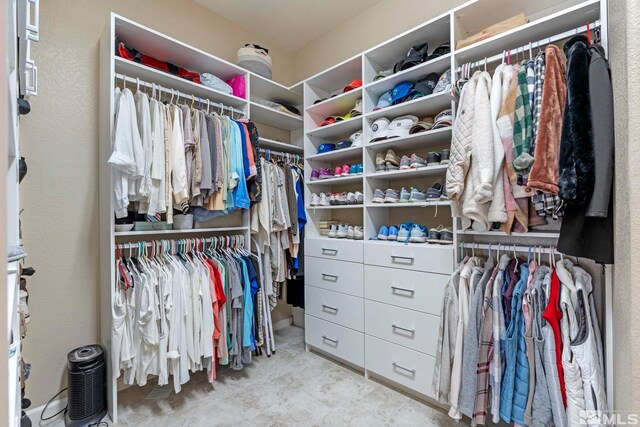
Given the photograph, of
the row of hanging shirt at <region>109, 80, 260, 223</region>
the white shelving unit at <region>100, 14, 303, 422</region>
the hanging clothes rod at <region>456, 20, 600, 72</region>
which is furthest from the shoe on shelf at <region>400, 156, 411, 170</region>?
the white shelving unit at <region>100, 14, 303, 422</region>

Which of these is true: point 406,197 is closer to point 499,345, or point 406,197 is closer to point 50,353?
point 499,345

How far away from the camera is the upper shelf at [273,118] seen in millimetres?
2424

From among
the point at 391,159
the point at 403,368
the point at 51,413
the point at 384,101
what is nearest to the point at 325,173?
the point at 391,159

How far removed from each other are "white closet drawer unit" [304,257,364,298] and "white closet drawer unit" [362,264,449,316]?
0.08 m

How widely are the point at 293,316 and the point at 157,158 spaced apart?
6.87 feet

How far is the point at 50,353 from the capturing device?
164 centimetres

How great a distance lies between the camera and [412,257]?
5.69 ft

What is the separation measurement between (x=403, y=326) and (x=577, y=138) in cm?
129

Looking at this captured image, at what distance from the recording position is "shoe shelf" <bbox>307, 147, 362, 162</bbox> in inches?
86.3

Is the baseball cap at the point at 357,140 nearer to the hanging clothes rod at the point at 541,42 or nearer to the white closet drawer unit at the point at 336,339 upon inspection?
the hanging clothes rod at the point at 541,42

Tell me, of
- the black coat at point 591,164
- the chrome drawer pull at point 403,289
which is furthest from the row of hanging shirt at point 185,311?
the black coat at point 591,164

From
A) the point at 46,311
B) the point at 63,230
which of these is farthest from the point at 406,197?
the point at 46,311

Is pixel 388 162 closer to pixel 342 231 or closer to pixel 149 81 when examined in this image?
pixel 342 231

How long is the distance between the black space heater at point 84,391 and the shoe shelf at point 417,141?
2131 mm
